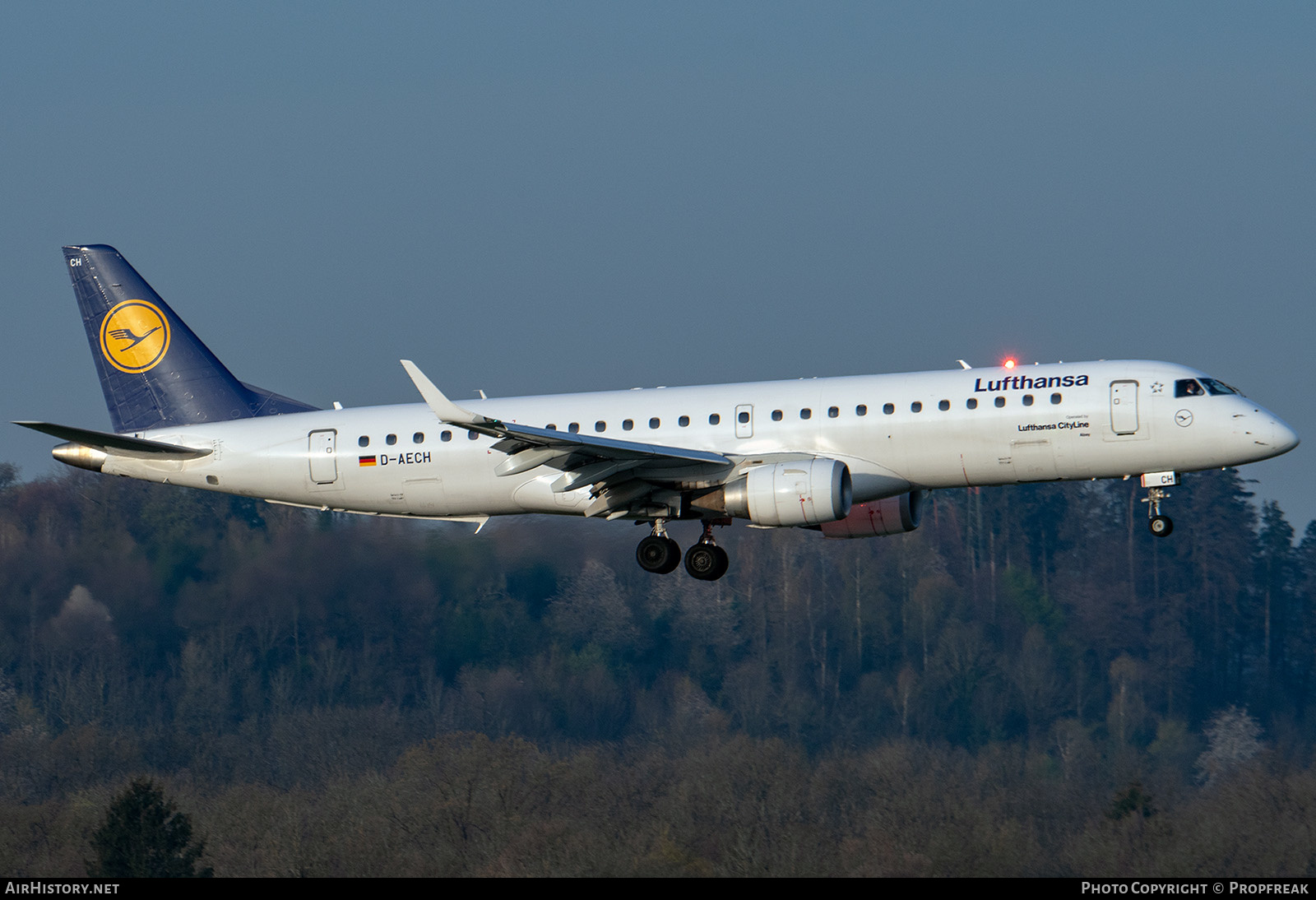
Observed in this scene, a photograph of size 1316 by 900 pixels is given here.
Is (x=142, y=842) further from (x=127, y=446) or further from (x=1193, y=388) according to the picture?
(x=1193, y=388)

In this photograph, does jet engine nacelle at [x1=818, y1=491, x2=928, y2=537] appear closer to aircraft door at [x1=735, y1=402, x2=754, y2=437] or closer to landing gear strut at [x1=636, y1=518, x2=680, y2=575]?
aircraft door at [x1=735, y1=402, x2=754, y2=437]

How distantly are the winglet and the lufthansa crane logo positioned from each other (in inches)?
476

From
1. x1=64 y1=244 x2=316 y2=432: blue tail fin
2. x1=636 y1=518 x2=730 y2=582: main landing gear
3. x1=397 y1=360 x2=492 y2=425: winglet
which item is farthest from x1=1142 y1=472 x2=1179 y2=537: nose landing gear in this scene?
x1=64 y1=244 x2=316 y2=432: blue tail fin

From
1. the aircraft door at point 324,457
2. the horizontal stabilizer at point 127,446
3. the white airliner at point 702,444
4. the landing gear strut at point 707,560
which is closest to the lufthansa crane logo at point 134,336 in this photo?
the white airliner at point 702,444

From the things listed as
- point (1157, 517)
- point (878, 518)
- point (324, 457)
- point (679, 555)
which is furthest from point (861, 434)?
point (324, 457)

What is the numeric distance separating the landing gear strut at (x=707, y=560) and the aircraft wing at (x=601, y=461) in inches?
74.1

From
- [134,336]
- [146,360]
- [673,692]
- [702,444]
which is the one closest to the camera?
[702,444]

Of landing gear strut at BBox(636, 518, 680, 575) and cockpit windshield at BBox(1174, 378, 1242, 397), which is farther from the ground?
cockpit windshield at BBox(1174, 378, 1242, 397)

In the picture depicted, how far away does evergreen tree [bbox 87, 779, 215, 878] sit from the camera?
6072 centimetres

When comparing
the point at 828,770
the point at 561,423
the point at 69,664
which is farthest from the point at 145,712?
the point at 561,423

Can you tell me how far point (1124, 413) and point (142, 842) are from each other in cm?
4091

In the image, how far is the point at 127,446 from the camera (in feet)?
129

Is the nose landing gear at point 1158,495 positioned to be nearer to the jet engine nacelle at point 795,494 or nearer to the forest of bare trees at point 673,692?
the jet engine nacelle at point 795,494
